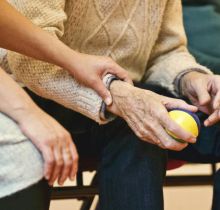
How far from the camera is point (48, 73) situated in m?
1.02

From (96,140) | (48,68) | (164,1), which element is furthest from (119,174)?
(164,1)

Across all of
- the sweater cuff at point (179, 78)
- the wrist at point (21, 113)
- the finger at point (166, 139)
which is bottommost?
the sweater cuff at point (179, 78)

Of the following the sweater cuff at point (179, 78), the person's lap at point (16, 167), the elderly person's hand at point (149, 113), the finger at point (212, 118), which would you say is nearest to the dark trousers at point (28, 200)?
the person's lap at point (16, 167)

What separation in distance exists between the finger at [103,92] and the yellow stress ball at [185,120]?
0.13 meters

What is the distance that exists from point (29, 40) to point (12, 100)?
210 millimetres

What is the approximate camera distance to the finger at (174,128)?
34.2 inches

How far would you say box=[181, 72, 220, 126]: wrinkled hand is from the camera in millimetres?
1044

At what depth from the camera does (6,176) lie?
2.31ft

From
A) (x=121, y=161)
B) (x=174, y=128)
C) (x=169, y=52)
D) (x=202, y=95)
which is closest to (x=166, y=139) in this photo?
(x=174, y=128)

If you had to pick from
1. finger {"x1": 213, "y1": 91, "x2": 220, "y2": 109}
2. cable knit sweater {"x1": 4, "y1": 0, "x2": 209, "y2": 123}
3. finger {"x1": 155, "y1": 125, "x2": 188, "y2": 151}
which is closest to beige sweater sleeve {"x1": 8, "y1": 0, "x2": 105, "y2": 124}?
cable knit sweater {"x1": 4, "y1": 0, "x2": 209, "y2": 123}

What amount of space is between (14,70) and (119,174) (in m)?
0.30

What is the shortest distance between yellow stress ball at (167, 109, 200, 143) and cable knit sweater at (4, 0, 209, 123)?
0.16 m

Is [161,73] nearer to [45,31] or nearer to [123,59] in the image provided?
[123,59]

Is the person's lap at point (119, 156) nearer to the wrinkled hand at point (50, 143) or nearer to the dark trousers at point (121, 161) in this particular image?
the dark trousers at point (121, 161)
